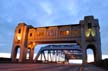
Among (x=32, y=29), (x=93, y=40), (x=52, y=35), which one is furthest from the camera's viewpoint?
(x=32, y=29)

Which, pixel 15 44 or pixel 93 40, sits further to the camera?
pixel 15 44

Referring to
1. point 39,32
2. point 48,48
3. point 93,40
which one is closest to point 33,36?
point 39,32

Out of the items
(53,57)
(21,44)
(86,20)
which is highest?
(86,20)

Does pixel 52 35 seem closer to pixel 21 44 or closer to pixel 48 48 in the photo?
pixel 21 44

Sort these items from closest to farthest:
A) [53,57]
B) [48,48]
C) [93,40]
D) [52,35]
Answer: [93,40] → [52,35] → [48,48] → [53,57]

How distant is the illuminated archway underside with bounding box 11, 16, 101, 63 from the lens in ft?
138

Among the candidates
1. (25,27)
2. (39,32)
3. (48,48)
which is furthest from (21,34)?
(48,48)

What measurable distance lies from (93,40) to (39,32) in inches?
681

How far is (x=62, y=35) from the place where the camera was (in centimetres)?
4616

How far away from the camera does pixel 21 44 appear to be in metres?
48.1

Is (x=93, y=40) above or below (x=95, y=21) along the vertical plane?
below

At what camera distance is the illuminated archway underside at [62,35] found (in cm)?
4209

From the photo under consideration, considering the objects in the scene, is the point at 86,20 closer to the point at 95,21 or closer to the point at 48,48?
the point at 95,21

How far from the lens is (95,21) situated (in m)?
43.5
